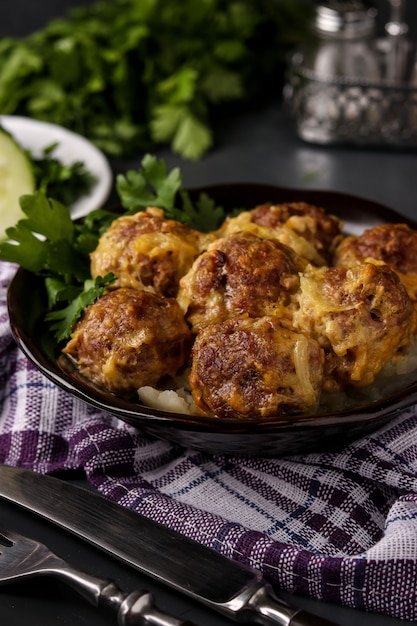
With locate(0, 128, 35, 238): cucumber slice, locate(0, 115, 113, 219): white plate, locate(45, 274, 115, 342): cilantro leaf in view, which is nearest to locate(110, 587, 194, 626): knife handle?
locate(45, 274, 115, 342): cilantro leaf

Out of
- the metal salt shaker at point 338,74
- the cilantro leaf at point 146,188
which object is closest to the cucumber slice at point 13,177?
the cilantro leaf at point 146,188

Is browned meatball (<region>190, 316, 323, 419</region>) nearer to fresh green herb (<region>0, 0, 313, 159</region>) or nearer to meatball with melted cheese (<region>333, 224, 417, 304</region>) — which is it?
meatball with melted cheese (<region>333, 224, 417, 304</region>)

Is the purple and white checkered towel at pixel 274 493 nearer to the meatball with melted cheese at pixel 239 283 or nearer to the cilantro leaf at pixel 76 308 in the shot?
the cilantro leaf at pixel 76 308

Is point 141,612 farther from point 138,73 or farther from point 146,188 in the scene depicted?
point 138,73

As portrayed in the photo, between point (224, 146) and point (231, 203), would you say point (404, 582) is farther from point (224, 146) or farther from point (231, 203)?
point (224, 146)

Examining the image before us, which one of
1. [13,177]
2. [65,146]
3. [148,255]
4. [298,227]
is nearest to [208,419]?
[148,255]
